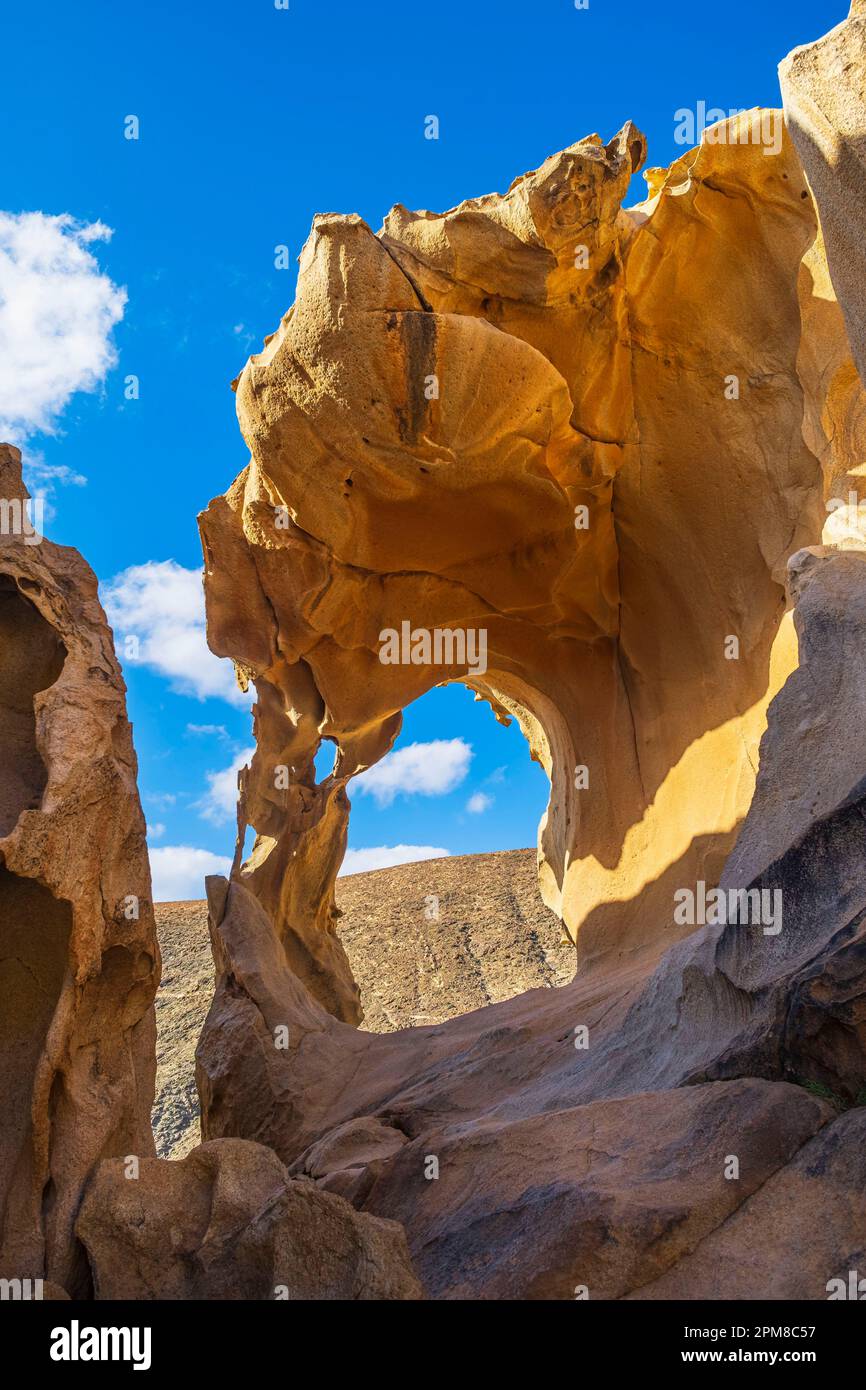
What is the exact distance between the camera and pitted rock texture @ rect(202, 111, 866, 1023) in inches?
255

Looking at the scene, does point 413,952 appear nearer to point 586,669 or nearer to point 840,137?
point 586,669

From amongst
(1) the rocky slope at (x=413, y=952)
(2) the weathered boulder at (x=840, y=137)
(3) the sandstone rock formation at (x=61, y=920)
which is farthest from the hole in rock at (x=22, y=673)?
(1) the rocky slope at (x=413, y=952)

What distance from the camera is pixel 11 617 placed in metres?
5.18

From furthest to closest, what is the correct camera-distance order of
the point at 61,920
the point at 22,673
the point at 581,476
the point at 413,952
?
the point at 413,952 < the point at 581,476 < the point at 22,673 < the point at 61,920

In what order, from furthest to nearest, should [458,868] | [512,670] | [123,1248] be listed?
1. [458,868]
2. [512,670]
3. [123,1248]

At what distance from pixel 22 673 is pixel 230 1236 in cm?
276

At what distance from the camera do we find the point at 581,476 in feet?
25.3

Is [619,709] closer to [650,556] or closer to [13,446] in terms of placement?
[650,556]

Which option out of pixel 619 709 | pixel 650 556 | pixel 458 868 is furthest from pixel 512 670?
pixel 458 868

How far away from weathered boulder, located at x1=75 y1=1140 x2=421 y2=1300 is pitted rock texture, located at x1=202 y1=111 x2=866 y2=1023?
146 inches

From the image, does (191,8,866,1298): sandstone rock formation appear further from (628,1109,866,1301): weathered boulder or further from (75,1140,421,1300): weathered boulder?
(75,1140,421,1300): weathered boulder

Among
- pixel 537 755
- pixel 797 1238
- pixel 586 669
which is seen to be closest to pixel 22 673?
pixel 797 1238

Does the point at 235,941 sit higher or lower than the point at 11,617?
lower
